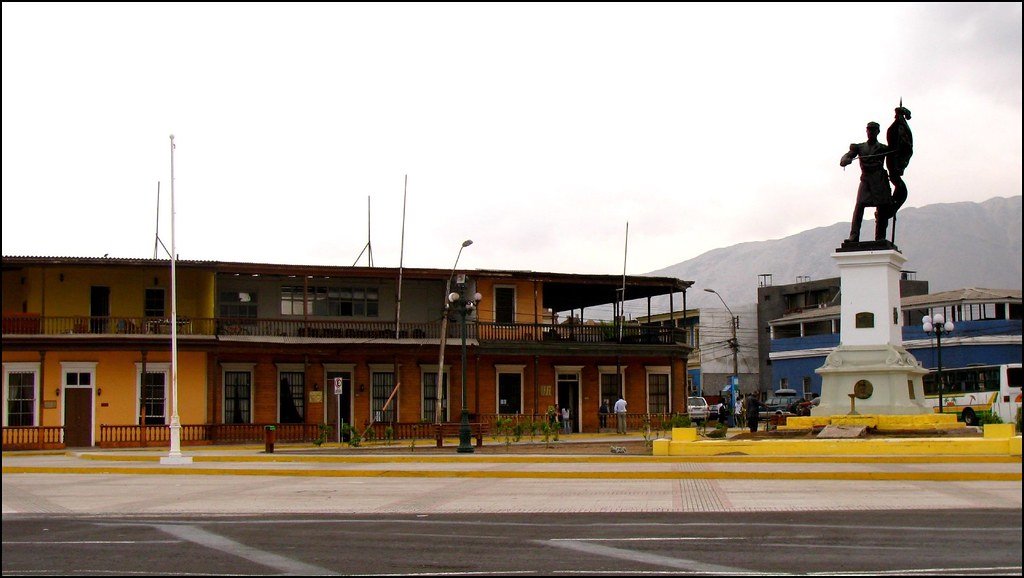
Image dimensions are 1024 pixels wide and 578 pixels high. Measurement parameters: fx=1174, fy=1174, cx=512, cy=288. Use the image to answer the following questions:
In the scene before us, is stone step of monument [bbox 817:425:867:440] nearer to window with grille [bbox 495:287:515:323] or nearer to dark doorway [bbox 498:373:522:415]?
dark doorway [bbox 498:373:522:415]

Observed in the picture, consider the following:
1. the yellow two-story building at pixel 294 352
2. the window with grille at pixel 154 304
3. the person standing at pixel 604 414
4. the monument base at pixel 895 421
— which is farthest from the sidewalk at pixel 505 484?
the person standing at pixel 604 414

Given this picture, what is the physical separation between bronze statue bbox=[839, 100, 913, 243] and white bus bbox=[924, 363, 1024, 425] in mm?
22087

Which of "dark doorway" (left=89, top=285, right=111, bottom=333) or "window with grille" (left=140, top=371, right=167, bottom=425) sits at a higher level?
"dark doorway" (left=89, top=285, right=111, bottom=333)

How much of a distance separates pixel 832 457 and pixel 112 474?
54.4 feet

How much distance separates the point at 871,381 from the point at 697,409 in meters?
33.6

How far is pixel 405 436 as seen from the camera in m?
43.4

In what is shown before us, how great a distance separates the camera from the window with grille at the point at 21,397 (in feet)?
134

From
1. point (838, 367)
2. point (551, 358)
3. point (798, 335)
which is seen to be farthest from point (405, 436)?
point (798, 335)

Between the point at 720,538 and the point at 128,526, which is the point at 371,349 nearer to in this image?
the point at 128,526

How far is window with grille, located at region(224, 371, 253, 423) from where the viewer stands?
4356 cm

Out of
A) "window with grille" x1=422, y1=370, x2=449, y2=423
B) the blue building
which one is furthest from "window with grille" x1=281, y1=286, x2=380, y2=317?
the blue building

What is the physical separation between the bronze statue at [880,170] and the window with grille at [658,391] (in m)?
20.9

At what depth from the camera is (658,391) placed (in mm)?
49969

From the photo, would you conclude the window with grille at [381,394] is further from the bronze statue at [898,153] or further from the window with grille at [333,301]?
the bronze statue at [898,153]
